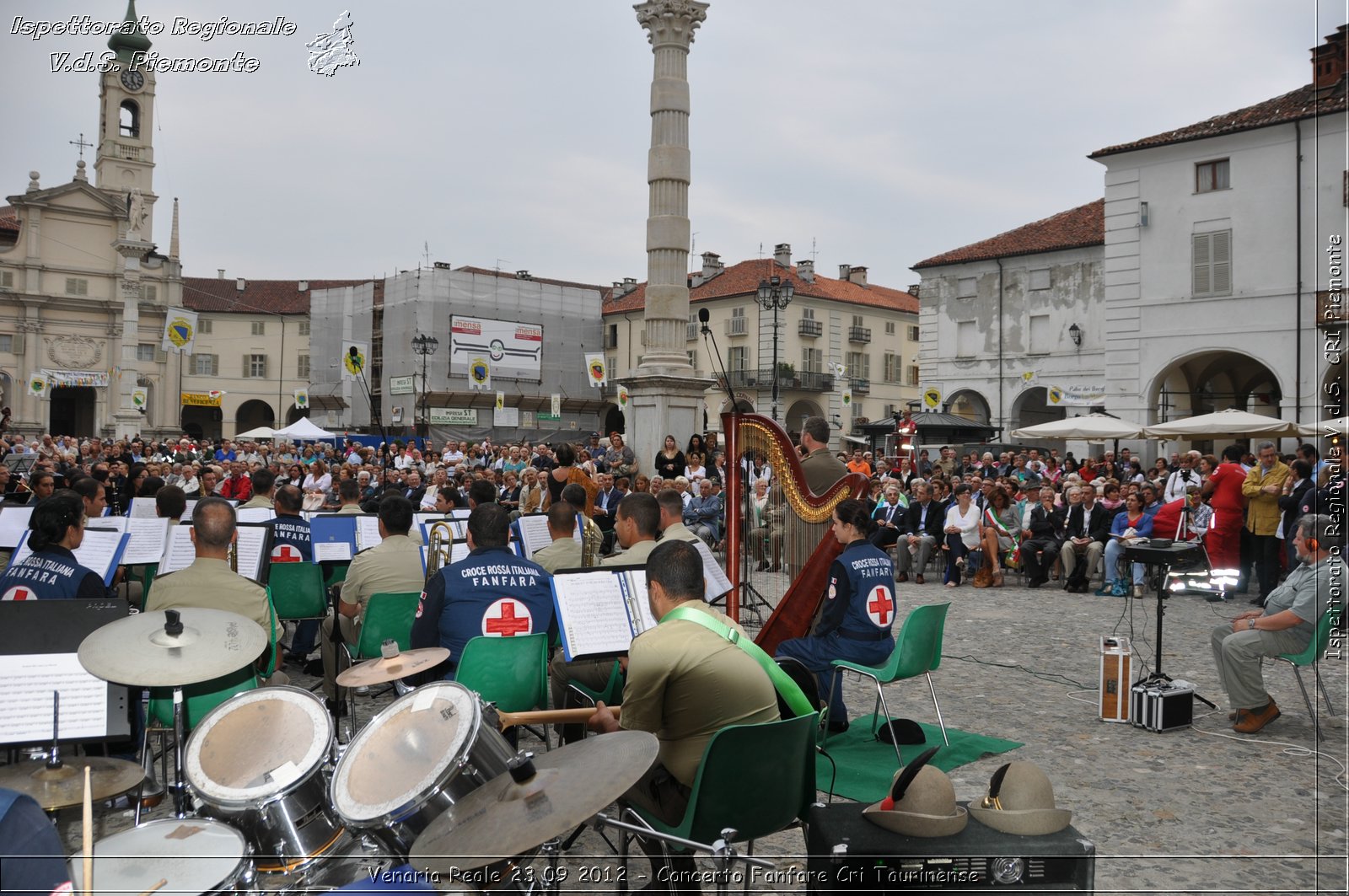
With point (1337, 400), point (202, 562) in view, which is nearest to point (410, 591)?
point (202, 562)

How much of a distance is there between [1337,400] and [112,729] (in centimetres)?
604

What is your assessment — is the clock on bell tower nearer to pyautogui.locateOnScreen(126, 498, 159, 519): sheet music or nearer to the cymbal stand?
pyautogui.locateOnScreen(126, 498, 159, 519): sheet music

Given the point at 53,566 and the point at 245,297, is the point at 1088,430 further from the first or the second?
the point at 245,297

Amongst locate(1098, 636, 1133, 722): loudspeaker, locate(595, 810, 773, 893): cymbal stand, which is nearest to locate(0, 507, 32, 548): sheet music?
locate(595, 810, 773, 893): cymbal stand

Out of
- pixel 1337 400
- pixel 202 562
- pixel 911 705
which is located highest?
pixel 1337 400

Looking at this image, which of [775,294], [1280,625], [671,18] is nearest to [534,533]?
[1280,625]

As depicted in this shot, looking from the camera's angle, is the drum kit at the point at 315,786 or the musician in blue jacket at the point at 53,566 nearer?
the drum kit at the point at 315,786

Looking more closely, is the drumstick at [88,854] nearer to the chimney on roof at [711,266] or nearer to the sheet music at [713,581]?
the sheet music at [713,581]

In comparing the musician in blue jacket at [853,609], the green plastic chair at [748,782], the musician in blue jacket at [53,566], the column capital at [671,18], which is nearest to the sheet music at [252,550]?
the musician in blue jacket at [53,566]

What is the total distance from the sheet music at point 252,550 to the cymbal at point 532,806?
4.33 meters

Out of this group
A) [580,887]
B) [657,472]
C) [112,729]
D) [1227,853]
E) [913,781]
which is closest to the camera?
[913,781]

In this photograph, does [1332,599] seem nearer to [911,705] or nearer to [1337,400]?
[1337,400]

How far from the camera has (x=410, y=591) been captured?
5.84m

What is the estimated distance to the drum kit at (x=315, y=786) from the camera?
2.50 m
